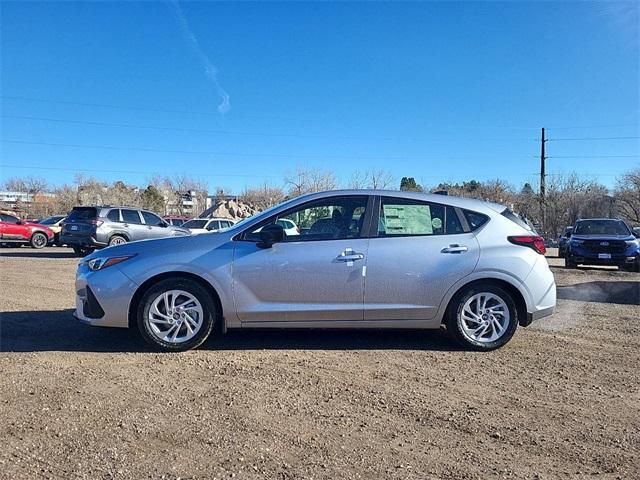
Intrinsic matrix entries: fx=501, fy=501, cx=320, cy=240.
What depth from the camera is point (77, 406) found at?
367 centimetres

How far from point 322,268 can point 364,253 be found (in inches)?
A: 18.2

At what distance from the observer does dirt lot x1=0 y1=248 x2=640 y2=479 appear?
9.65 ft

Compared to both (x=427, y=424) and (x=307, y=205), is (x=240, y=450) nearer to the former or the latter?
(x=427, y=424)

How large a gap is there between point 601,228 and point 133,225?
15056 mm

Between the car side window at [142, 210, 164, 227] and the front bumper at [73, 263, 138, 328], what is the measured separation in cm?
1299

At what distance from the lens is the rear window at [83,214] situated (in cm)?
1617

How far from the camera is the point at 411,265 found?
17.0 feet

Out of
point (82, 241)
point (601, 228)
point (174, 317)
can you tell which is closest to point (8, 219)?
point (82, 241)

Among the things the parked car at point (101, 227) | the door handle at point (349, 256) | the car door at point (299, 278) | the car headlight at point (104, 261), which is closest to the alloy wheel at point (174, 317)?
the car door at point (299, 278)

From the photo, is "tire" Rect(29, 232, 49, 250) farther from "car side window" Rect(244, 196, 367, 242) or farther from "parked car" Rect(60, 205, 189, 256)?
"car side window" Rect(244, 196, 367, 242)

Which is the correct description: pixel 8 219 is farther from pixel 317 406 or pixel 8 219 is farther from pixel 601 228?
pixel 601 228

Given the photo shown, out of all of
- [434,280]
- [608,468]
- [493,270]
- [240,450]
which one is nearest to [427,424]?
[608,468]

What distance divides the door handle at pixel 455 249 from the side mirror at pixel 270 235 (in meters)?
1.70

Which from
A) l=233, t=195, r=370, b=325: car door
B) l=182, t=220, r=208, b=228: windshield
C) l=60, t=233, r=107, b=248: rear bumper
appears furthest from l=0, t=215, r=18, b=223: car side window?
l=233, t=195, r=370, b=325: car door
